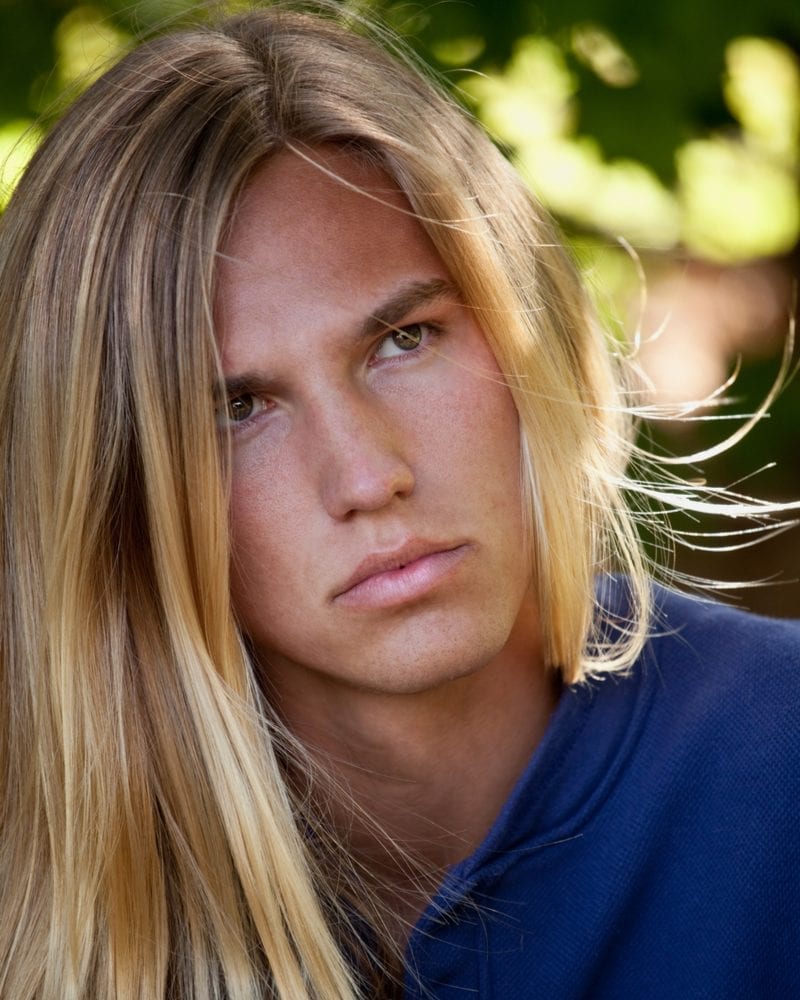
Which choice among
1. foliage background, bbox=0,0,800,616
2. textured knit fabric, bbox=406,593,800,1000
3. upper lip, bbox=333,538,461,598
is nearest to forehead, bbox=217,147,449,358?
upper lip, bbox=333,538,461,598

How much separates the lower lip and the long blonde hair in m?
0.20

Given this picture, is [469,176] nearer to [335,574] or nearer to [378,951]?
[335,574]

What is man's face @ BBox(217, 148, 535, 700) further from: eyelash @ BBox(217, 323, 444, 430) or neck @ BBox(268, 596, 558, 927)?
neck @ BBox(268, 596, 558, 927)

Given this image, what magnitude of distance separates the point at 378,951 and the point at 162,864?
35 centimetres

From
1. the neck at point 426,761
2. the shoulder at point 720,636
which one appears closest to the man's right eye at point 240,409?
the neck at point 426,761

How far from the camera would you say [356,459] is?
1920 millimetres

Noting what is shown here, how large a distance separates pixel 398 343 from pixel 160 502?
1.30ft

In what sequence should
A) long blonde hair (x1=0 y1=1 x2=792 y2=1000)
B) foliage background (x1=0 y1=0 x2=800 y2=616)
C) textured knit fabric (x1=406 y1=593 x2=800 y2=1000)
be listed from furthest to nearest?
foliage background (x1=0 y1=0 x2=800 y2=616), textured knit fabric (x1=406 y1=593 x2=800 y2=1000), long blonde hair (x1=0 y1=1 x2=792 y2=1000)

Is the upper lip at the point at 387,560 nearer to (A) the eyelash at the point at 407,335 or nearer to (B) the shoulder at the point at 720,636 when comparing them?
(A) the eyelash at the point at 407,335

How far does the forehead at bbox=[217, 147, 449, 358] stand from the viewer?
1.98m

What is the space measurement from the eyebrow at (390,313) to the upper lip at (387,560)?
27 cm

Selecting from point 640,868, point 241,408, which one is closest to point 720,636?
point 640,868

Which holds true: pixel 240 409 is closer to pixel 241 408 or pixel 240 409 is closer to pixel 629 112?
pixel 241 408

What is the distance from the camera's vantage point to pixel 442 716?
2271 mm
